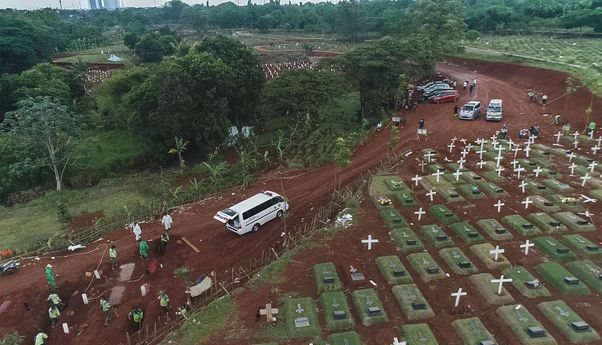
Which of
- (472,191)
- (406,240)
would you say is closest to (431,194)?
(472,191)

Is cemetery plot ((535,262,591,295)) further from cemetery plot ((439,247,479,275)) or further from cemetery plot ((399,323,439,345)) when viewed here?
cemetery plot ((399,323,439,345))

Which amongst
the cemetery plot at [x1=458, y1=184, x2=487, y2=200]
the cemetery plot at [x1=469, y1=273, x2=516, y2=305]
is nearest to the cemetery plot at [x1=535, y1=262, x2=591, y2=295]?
the cemetery plot at [x1=469, y1=273, x2=516, y2=305]

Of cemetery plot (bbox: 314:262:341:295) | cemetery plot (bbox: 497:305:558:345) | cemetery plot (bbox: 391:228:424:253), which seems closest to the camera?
cemetery plot (bbox: 497:305:558:345)

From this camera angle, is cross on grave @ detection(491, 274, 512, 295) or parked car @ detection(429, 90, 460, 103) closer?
cross on grave @ detection(491, 274, 512, 295)

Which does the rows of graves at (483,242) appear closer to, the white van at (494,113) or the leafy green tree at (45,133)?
the white van at (494,113)

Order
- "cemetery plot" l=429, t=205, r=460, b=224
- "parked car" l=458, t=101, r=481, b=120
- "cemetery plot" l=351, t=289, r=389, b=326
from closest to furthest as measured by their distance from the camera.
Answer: "cemetery plot" l=351, t=289, r=389, b=326
"cemetery plot" l=429, t=205, r=460, b=224
"parked car" l=458, t=101, r=481, b=120

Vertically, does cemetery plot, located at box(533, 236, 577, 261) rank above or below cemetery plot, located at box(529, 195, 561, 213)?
below

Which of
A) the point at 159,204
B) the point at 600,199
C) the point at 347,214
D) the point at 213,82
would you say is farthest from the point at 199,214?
the point at 600,199
